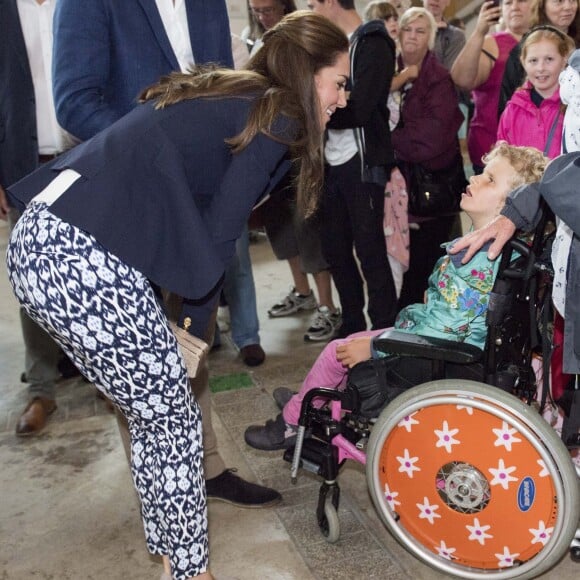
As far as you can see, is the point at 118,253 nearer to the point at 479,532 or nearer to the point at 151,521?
the point at 151,521

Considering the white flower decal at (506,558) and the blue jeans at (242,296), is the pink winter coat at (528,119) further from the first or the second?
the white flower decal at (506,558)

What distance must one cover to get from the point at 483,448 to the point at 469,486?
0.35 ft

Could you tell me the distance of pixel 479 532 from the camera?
1790mm

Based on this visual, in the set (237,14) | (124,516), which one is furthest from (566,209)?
(237,14)

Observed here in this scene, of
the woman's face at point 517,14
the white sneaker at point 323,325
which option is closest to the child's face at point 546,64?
the woman's face at point 517,14

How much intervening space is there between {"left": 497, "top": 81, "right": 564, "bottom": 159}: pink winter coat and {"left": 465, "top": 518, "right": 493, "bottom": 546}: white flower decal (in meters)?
1.49

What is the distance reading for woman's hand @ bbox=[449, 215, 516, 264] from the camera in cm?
178

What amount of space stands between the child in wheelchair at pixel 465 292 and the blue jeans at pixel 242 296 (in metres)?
1.31

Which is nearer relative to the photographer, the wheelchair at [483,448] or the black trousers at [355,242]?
the wheelchair at [483,448]

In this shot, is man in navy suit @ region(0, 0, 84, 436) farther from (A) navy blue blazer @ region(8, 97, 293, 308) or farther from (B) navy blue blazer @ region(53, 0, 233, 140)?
(A) navy blue blazer @ region(8, 97, 293, 308)

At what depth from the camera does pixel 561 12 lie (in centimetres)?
306

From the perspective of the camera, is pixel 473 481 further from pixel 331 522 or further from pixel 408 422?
pixel 331 522

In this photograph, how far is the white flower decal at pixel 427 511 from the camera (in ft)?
6.04

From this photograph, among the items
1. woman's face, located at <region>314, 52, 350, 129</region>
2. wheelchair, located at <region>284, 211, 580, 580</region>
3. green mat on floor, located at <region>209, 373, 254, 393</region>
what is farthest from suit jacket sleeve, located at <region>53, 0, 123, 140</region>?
green mat on floor, located at <region>209, 373, 254, 393</region>
